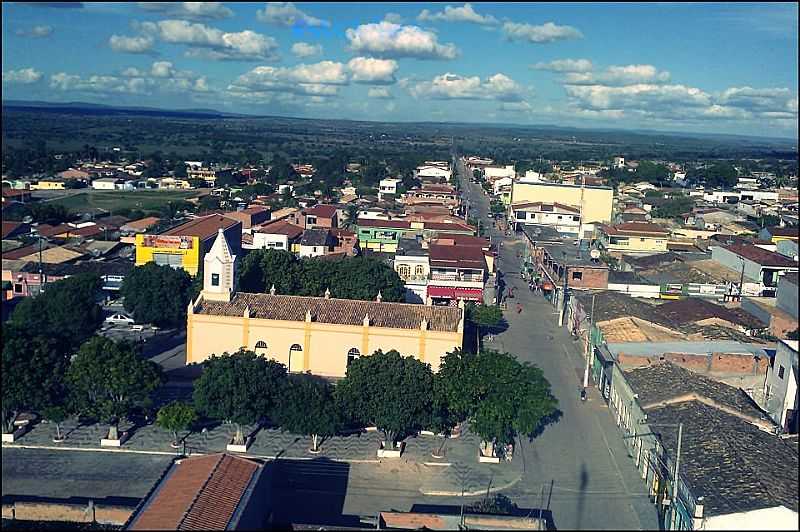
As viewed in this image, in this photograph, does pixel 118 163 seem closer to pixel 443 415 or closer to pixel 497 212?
pixel 497 212

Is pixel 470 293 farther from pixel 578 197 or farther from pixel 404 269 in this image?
pixel 578 197

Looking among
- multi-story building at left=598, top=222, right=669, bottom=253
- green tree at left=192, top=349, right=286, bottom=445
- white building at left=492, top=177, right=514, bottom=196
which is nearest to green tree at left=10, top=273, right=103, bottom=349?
green tree at left=192, top=349, right=286, bottom=445

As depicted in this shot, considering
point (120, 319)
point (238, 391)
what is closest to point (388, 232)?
point (120, 319)

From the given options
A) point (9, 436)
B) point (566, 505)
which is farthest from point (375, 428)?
point (9, 436)

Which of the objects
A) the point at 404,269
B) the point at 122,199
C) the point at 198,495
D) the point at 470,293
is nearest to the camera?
the point at 198,495

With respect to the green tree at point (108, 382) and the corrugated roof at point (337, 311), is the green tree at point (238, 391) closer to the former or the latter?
the green tree at point (108, 382)

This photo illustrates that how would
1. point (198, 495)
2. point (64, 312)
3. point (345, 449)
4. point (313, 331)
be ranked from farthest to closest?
point (64, 312) → point (313, 331) → point (345, 449) → point (198, 495)
